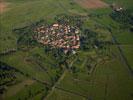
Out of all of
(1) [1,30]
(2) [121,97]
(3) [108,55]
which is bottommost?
(2) [121,97]

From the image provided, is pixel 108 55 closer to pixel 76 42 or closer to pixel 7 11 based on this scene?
pixel 76 42

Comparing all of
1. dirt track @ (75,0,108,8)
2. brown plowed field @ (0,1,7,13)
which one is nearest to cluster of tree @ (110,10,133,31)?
dirt track @ (75,0,108,8)

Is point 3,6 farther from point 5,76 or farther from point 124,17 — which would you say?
point 5,76

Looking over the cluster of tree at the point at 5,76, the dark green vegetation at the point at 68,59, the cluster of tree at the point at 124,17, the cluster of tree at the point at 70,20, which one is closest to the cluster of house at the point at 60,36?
the dark green vegetation at the point at 68,59

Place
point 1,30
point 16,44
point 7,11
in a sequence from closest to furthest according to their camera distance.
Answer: point 16,44 → point 1,30 → point 7,11

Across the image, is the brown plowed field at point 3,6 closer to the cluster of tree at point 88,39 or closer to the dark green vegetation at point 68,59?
the dark green vegetation at point 68,59

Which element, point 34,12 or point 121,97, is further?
point 34,12

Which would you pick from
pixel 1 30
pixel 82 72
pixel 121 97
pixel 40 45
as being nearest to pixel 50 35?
pixel 40 45
